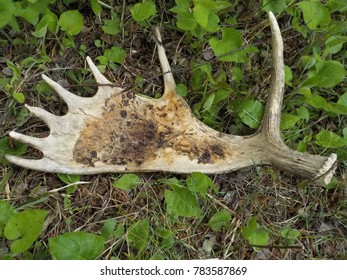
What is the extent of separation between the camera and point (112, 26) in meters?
2.50

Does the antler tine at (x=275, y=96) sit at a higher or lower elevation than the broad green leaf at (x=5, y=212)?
higher

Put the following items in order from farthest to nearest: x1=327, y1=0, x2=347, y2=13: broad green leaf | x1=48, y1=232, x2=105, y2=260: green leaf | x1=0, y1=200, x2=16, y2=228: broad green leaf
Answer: x1=327, y1=0, x2=347, y2=13: broad green leaf, x1=0, y1=200, x2=16, y2=228: broad green leaf, x1=48, y1=232, x2=105, y2=260: green leaf

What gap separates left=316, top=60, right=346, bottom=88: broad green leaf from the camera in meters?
2.36

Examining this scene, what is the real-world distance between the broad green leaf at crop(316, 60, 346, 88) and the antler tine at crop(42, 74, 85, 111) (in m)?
1.19

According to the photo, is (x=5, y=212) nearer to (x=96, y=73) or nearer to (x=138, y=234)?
(x=138, y=234)

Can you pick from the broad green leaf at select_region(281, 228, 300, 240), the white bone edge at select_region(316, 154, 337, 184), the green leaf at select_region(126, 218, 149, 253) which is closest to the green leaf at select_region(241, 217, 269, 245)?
the broad green leaf at select_region(281, 228, 300, 240)

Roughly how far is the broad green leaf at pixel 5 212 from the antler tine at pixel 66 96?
0.52 metres

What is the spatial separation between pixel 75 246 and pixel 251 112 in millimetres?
1075

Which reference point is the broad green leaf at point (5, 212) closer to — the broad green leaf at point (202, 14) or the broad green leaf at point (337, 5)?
the broad green leaf at point (202, 14)

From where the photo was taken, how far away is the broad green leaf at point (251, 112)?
2396 millimetres

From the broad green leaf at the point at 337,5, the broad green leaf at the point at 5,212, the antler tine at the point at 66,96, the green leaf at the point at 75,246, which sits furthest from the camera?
Result: the broad green leaf at the point at 337,5

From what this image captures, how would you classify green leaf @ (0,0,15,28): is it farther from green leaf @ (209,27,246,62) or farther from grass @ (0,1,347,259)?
green leaf @ (209,27,246,62)

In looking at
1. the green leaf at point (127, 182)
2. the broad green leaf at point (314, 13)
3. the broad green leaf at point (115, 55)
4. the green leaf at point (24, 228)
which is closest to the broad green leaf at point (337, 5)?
the broad green leaf at point (314, 13)
